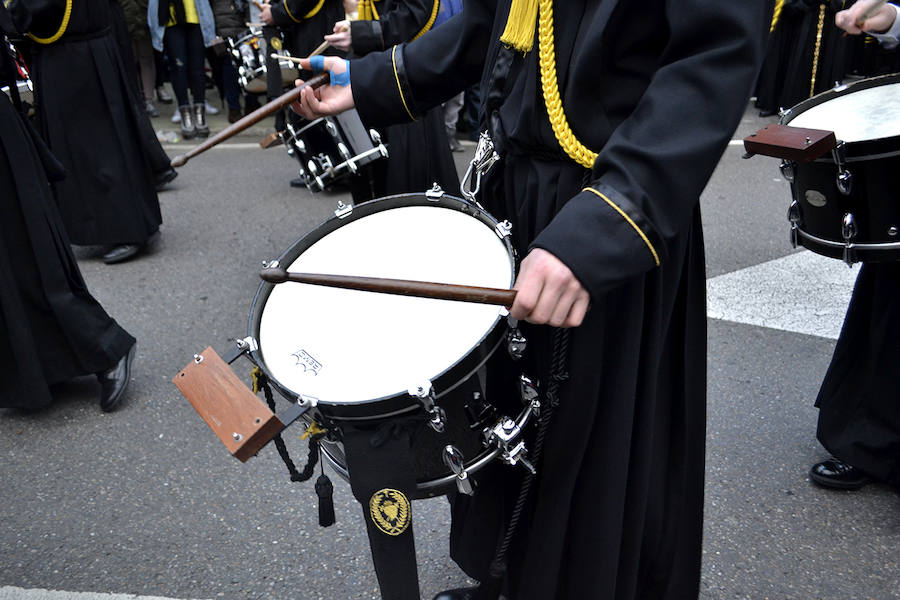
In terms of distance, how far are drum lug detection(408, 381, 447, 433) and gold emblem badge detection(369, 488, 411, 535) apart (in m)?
0.13

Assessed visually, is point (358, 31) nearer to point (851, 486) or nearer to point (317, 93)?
point (317, 93)

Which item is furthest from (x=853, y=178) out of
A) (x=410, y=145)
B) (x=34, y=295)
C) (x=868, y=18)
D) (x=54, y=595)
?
(x=34, y=295)

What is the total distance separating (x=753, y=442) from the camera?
9.16 feet

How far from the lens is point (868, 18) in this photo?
7.43ft

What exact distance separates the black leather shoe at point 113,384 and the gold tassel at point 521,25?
231 centimetres

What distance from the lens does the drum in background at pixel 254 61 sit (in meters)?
3.48

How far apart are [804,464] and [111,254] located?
3.73 m

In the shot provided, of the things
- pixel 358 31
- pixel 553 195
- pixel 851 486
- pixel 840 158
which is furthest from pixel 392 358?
pixel 358 31

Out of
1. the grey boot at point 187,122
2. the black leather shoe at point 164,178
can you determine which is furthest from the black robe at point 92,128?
the grey boot at point 187,122

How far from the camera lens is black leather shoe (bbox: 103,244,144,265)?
4570mm

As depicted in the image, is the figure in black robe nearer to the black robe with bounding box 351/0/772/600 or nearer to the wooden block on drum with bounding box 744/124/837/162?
the black robe with bounding box 351/0/772/600

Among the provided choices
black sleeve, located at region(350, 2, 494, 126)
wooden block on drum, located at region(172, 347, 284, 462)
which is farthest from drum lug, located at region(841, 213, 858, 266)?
wooden block on drum, located at region(172, 347, 284, 462)

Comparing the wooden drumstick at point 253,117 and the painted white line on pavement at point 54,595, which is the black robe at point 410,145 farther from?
the painted white line on pavement at point 54,595

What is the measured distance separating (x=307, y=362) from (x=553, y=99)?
61 cm
